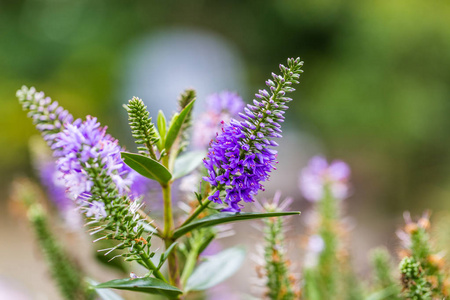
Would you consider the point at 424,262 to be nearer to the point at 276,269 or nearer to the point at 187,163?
the point at 276,269

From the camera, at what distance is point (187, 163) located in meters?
0.54

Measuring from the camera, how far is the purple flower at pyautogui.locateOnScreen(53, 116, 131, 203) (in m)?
0.41

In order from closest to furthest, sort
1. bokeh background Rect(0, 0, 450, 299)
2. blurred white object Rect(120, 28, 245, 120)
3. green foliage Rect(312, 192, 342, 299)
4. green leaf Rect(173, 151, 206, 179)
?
green leaf Rect(173, 151, 206, 179)
green foliage Rect(312, 192, 342, 299)
bokeh background Rect(0, 0, 450, 299)
blurred white object Rect(120, 28, 245, 120)

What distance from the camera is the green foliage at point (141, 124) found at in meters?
0.43

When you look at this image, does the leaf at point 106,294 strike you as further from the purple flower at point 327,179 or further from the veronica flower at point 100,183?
the purple flower at point 327,179

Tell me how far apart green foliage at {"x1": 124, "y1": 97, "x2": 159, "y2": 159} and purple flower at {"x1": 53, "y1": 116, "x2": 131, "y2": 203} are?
0.08 ft

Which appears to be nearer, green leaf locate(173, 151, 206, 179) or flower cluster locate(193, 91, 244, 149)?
green leaf locate(173, 151, 206, 179)

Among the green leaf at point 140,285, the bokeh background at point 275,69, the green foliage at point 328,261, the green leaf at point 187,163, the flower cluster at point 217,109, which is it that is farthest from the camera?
the bokeh background at point 275,69

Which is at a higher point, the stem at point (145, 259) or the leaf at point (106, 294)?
the stem at point (145, 259)

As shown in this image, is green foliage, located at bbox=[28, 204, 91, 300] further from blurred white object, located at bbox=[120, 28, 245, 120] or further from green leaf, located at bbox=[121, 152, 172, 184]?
blurred white object, located at bbox=[120, 28, 245, 120]

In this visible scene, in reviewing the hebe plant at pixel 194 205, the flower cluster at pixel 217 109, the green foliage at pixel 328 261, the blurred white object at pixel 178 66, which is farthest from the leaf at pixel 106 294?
the blurred white object at pixel 178 66

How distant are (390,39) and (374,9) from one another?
27 cm

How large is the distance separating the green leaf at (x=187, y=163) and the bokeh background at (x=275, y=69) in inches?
107

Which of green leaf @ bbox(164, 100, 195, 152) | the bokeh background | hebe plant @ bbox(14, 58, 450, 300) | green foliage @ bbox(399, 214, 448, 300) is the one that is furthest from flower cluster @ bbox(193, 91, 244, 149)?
the bokeh background
